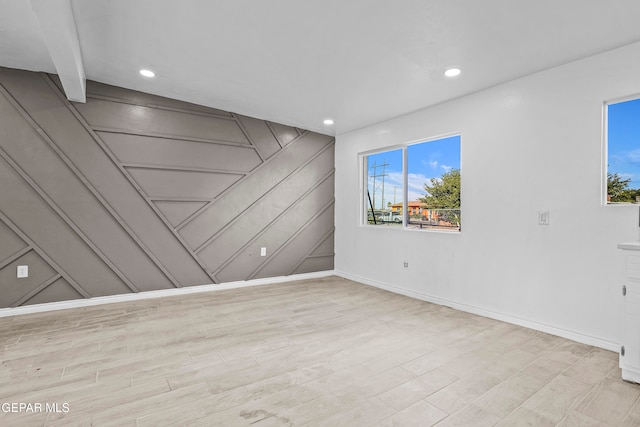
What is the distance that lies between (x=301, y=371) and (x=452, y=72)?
114 inches

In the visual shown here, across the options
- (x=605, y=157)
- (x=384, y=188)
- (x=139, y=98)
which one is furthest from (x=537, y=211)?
(x=139, y=98)

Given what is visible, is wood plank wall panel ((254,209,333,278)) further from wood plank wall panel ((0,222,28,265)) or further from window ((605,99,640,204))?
window ((605,99,640,204))

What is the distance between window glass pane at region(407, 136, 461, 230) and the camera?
3789 millimetres

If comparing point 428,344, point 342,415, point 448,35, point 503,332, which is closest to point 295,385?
point 342,415

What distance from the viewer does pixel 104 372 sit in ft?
6.93

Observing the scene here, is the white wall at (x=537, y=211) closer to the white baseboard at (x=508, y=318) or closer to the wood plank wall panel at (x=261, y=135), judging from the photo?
the white baseboard at (x=508, y=318)

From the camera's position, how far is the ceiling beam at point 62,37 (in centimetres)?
200

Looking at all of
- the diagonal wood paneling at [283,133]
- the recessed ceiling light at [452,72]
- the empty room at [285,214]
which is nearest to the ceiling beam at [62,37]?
the empty room at [285,214]

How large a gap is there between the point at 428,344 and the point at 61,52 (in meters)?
3.78

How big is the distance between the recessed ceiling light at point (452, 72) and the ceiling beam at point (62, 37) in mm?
2994

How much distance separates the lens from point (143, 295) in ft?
12.7

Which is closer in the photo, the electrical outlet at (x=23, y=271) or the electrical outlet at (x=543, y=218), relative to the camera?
the electrical outlet at (x=543, y=218)

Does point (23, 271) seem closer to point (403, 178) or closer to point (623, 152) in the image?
point (403, 178)

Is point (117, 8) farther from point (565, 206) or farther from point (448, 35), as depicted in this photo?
point (565, 206)
